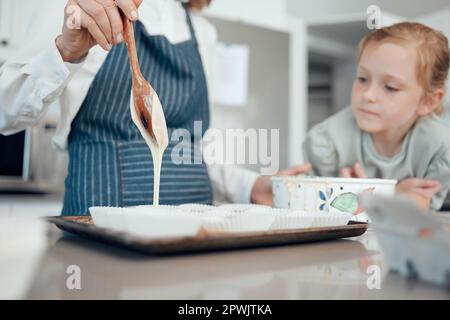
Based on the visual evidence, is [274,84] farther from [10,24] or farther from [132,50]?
[132,50]

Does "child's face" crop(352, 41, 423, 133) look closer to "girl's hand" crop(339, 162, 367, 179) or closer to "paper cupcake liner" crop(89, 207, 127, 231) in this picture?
"girl's hand" crop(339, 162, 367, 179)

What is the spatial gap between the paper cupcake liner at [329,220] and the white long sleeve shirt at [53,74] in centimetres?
42

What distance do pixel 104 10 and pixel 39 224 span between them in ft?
0.96

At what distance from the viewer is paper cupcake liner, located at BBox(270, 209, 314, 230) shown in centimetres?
46

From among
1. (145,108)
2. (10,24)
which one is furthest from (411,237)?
(10,24)

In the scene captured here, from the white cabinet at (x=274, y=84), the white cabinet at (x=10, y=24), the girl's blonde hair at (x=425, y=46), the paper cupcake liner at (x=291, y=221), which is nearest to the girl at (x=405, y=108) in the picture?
the girl's blonde hair at (x=425, y=46)

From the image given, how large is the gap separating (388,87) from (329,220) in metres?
0.47

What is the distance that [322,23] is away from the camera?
228 centimetres

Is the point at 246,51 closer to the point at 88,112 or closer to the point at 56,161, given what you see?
the point at 56,161

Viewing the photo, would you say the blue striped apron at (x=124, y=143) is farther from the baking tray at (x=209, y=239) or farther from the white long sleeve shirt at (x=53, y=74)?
Result: the baking tray at (x=209, y=239)

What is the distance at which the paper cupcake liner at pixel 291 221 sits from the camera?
465mm

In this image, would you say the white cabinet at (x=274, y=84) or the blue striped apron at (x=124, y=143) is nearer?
the blue striped apron at (x=124, y=143)

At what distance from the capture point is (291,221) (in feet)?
1.55

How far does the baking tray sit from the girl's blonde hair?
508 millimetres
